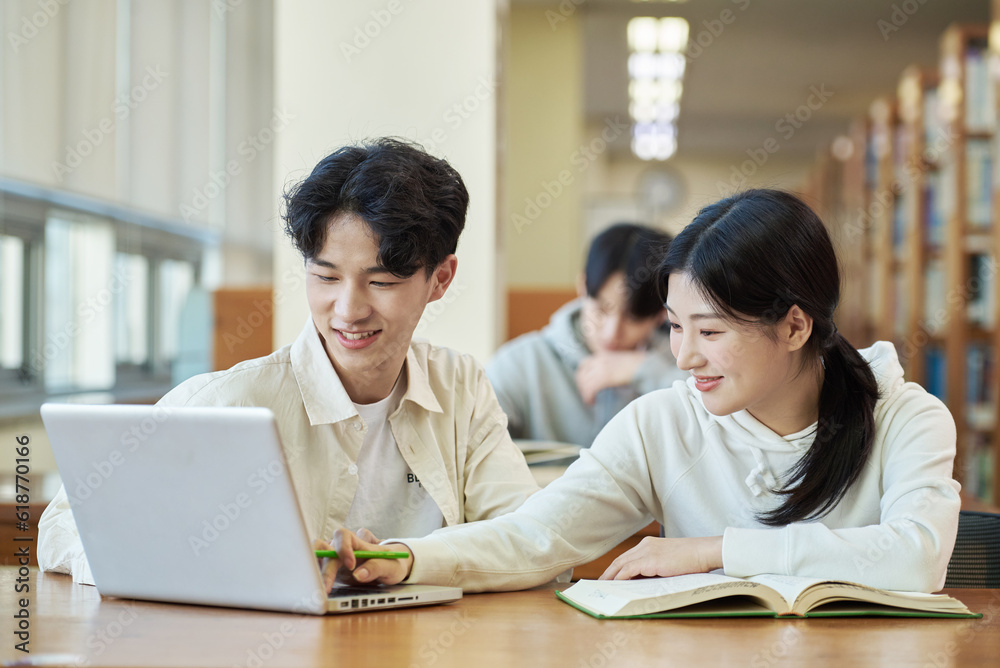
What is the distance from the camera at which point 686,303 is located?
49.5 inches

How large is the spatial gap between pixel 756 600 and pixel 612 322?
154cm

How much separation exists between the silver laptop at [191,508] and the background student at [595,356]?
1.56 meters

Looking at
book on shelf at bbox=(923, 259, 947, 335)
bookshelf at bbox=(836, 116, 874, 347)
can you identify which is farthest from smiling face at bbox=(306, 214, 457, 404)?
bookshelf at bbox=(836, 116, 874, 347)

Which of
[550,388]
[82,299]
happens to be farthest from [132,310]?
[550,388]

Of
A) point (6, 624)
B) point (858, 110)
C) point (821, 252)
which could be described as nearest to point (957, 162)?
point (821, 252)

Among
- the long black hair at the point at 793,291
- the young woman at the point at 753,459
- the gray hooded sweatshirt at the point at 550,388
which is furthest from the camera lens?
the gray hooded sweatshirt at the point at 550,388

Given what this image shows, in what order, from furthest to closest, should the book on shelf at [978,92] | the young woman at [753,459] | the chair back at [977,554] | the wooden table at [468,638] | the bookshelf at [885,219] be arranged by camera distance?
the bookshelf at [885,219], the book on shelf at [978,92], the chair back at [977,554], the young woman at [753,459], the wooden table at [468,638]

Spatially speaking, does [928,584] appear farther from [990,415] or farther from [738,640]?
[990,415]

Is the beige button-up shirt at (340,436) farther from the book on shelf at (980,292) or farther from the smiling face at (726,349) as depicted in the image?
the book on shelf at (980,292)

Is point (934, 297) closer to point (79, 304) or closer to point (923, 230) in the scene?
point (923, 230)

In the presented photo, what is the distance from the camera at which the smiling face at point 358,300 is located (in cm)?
126

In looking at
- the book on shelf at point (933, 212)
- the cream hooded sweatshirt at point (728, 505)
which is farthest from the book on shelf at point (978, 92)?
the cream hooded sweatshirt at point (728, 505)

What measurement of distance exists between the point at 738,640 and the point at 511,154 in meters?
4.74

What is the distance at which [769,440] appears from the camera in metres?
1.33
